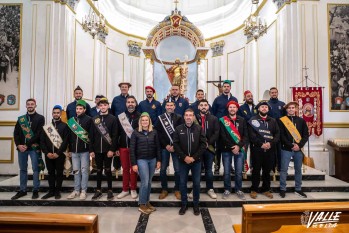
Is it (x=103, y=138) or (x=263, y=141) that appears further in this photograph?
(x=263, y=141)

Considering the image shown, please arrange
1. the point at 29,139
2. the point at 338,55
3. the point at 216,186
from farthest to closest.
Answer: the point at 338,55
the point at 216,186
the point at 29,139

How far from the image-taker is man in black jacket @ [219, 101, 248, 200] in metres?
3.94

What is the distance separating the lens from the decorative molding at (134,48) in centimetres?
1054

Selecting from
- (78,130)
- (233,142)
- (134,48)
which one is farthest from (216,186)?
(134,48)

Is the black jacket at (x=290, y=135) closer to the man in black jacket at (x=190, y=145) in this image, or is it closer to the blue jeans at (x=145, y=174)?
the man in black jacket at (x=190, y=145)

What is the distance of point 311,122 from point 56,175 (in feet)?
20.0

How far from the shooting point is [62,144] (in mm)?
3973

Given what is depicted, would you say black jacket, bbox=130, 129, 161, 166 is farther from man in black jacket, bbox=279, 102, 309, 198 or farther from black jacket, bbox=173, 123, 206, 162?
man in black jacket, bbox=279, 102, 309, 198

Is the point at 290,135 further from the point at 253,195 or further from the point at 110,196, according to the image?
the point at 110,196

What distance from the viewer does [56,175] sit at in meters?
4.21

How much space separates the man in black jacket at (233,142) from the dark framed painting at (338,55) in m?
3.79

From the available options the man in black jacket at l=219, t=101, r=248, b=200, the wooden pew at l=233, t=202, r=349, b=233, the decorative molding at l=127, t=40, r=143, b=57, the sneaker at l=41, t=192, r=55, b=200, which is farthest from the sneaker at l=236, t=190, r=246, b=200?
the decorative molding at l=127, t=40, r=143, b=57

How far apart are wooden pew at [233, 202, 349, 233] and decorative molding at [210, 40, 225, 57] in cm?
976

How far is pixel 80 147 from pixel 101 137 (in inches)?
16.8
